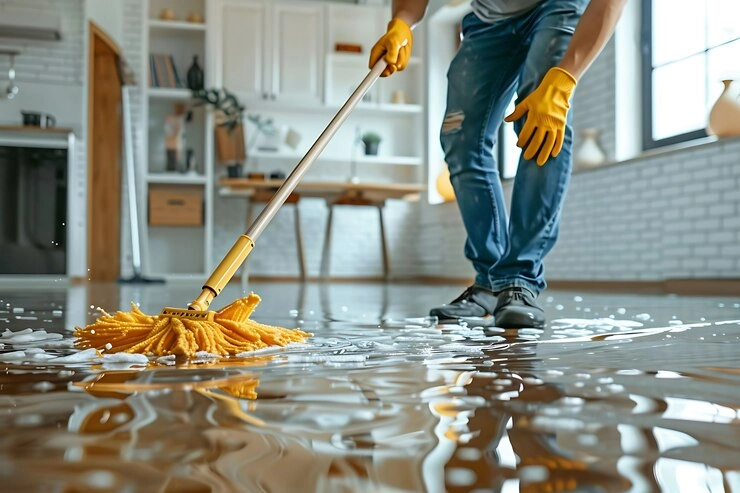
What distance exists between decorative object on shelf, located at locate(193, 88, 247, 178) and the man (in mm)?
4535

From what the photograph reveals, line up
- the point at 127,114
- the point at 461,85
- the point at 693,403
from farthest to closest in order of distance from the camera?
1. the point at 127,114
2. the point at 461,85
3. the point at 693,403

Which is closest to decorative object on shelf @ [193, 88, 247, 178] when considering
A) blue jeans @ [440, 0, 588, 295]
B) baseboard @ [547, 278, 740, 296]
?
baseboard @ [547, 278, 740, 296]

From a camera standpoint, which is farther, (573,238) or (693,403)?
(573,238)

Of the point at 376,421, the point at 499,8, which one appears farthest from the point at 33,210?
the point at 376,421

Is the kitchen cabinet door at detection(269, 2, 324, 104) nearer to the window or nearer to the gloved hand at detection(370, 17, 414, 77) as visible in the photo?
the window

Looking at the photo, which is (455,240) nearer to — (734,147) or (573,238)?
(573,238)

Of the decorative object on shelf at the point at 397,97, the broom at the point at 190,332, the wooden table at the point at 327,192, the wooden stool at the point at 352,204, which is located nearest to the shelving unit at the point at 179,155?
the wooden table at the point at 327,192

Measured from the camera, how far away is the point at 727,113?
131 inches

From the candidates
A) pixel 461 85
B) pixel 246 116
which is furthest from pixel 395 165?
pixel 461 85

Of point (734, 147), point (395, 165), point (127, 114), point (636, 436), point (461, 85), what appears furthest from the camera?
point (395, 165)

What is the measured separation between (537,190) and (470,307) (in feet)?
0.89

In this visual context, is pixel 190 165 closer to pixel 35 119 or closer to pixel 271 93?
pixel 271 93

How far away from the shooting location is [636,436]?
43cm

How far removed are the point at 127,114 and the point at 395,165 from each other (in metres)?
2.50
